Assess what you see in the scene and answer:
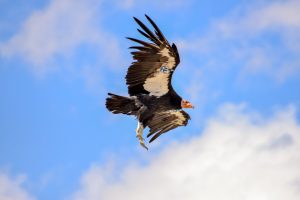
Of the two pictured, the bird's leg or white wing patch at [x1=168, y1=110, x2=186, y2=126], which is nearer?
the bird's leg

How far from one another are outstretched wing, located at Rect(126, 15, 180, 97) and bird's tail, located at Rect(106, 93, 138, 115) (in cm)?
32

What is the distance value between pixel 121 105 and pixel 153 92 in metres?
1.23

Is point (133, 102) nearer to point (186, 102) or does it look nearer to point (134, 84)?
point (134, 84)

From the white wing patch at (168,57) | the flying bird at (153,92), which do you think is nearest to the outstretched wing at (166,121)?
the flying bird at (153,92)

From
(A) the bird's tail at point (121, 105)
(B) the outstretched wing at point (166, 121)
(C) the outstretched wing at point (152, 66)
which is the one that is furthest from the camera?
(B) the outstretched wing at point (166, 121)

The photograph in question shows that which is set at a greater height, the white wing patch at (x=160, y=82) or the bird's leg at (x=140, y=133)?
the white wing patch at (x=160, y=82)

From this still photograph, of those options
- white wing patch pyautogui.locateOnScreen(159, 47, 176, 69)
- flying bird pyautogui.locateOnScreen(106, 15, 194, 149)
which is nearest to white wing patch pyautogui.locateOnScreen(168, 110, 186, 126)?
flying bird pyautogui.locateOnScreen(106, 15, 194, 149)

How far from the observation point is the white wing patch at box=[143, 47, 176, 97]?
1008 inches

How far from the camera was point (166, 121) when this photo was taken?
27.7 metres

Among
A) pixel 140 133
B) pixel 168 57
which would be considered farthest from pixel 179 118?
pixel 168 57

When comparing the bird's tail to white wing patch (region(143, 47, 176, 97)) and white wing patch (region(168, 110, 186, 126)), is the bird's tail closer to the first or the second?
white wing patch (region(143, 47, 176, 97))

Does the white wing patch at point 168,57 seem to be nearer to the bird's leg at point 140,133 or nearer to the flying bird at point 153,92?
the flying bird at point 153,92

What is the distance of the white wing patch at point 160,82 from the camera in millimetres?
25609

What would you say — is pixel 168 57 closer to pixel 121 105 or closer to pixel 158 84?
pixel 158 84
